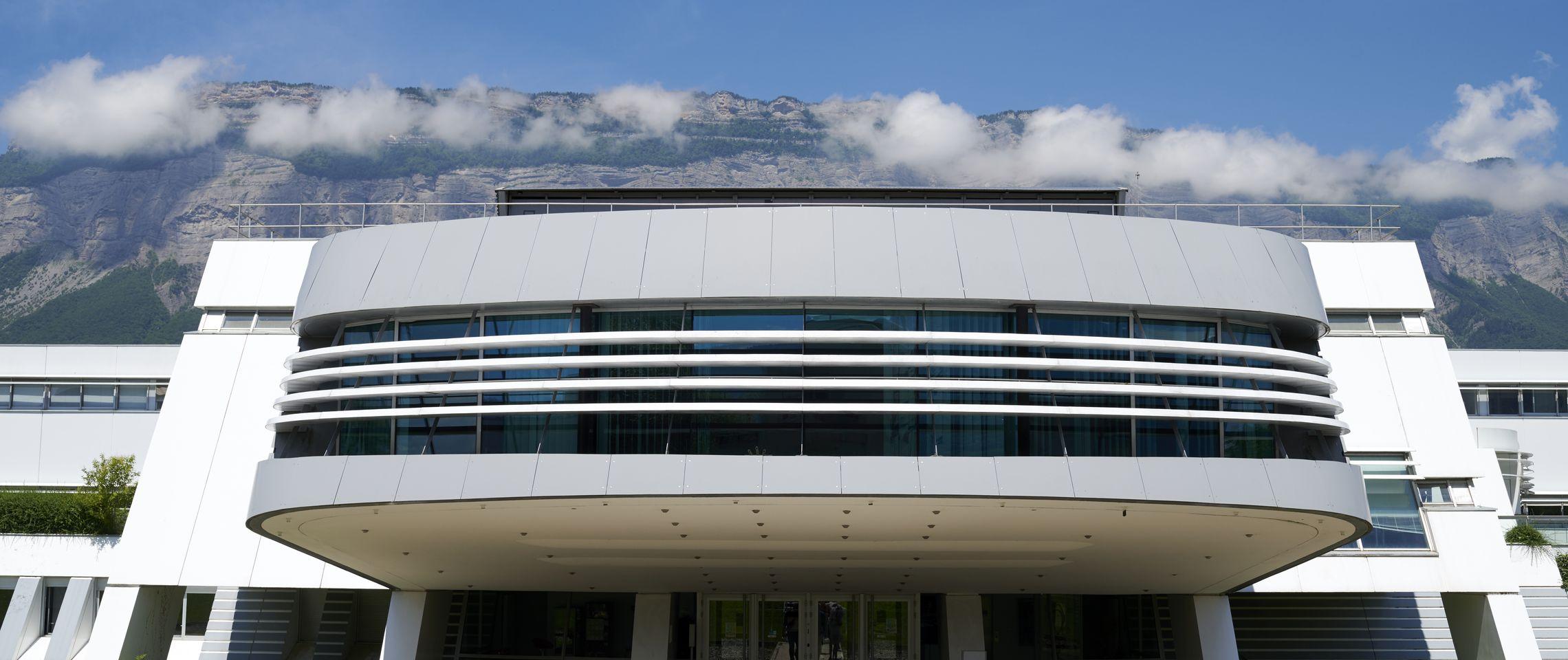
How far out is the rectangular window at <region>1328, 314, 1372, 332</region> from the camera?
30125mm

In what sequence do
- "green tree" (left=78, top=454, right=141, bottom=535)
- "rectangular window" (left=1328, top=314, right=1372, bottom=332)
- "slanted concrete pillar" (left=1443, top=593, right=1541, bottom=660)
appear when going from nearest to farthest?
1. "slanted concrete pillar" (left=1443, top=593, right=1541, bottom=660)
2. "rectangular window" (left=1328, top=314, right=1372, bottom=332)
3. "green tree" (left=78, top=454, right=141, bottom=535)

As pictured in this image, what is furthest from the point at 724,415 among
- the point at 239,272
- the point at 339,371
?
the point at 239,272

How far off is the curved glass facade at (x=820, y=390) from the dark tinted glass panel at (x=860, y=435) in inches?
0.8

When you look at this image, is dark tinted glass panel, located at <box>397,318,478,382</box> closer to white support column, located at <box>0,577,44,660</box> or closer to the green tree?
the green tree

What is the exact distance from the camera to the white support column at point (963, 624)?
27.2 metres

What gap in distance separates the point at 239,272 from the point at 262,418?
353cm

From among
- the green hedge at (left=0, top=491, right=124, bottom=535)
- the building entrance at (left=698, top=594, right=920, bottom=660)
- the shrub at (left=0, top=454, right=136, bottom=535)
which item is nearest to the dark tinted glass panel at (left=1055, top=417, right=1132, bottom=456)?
the building entrance at (left=698, top=594, right=920, bottom=660)

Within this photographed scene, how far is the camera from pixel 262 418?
28844mm

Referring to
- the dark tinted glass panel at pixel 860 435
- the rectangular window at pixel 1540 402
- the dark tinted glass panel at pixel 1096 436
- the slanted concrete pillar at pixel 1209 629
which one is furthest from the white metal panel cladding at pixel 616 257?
the rectangular window at pixel 1540 402

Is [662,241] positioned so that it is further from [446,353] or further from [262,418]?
[262,418]

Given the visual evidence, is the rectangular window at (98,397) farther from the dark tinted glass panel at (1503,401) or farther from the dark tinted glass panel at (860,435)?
the dark tinted glass panel at (1503,401)

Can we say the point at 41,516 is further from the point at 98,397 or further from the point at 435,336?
the point at 435,336

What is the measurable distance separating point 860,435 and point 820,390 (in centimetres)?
83

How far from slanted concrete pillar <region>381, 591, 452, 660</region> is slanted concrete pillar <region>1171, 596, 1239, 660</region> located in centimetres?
1435
